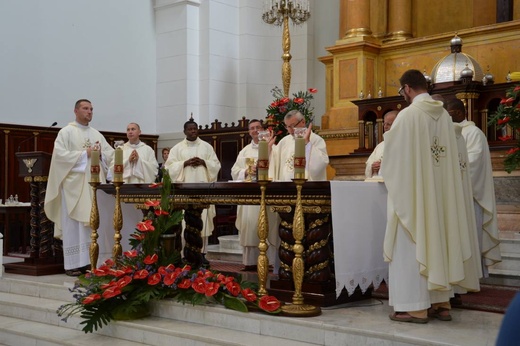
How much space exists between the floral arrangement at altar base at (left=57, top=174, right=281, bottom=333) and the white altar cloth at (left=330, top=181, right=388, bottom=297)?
0.56 m

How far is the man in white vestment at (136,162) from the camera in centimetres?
826

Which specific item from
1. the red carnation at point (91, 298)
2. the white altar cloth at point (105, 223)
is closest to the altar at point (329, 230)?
the red carnation at point (91, 298)

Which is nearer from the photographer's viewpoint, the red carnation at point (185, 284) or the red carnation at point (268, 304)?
the red carnation at point (268, 304)

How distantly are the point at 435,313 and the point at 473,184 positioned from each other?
1227 millimetres

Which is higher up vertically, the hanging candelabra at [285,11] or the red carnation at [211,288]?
the hanging candelabra at [285,11]

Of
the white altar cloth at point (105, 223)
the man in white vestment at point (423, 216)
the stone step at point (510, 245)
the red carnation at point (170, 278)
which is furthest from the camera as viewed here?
the white altar cloth at point (105, 223)

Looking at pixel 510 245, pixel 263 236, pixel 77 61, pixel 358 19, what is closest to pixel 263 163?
pixel 263 236

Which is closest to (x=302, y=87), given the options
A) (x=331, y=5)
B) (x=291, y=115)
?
(x=331, y=5)

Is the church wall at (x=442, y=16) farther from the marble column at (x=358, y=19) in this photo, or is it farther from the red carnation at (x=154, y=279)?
the red carnation at (x=154, y=279)

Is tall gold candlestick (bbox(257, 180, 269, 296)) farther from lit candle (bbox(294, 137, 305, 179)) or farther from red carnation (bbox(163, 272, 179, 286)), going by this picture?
red carnation (bbox(163, 272, 179, 286))

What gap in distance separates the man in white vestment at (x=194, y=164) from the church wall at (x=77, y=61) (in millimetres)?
3767

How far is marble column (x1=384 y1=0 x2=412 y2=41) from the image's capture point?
11.0 meters

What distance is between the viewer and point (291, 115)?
6078 mm

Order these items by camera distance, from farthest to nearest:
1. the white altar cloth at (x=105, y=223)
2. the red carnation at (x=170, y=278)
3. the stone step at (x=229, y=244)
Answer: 1. the stone step at (x=229, y=244)
2. the white altar cloth at (x=105, y=223)
3. the red carnation at (x=170, y=278)
